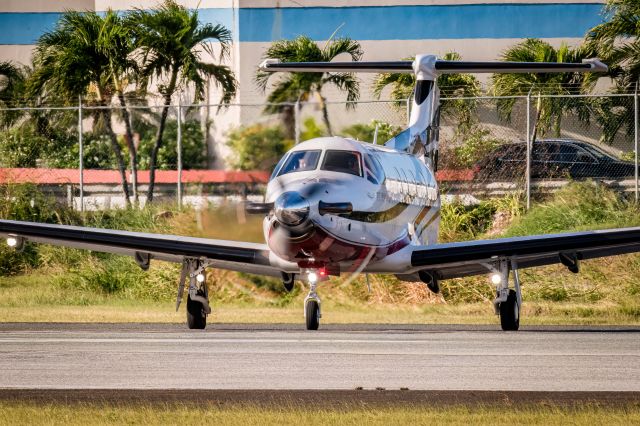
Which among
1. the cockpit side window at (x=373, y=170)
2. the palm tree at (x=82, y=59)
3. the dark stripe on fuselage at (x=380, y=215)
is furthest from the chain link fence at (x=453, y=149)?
the cockpit side window at (x=373, y=170)

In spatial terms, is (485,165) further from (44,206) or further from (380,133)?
(44,206)

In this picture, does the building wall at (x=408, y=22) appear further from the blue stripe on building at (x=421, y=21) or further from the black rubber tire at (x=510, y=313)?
the black rubber tire at (x=510, y=313)

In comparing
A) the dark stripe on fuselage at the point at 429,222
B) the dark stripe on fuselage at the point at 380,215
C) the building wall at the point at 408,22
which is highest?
the building wall at the point at 408,22

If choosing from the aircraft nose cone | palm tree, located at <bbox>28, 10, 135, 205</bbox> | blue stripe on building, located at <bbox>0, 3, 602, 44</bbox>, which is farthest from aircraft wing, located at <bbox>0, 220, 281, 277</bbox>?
blue stripe on building, located at <bbox>0, 3, 602, 44</bbox>

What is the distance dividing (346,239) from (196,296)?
11.5ft

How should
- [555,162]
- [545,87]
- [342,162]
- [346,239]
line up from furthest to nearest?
[545,87] < [555,162] < [342,162] < [346,239]

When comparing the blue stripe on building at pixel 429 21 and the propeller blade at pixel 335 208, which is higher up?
the blue stripe on building at pixel 429 21

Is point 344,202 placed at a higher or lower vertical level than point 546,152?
lower

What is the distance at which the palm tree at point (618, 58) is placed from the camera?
1447 inches

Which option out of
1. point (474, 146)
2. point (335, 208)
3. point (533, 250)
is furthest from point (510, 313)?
point (474, 146)

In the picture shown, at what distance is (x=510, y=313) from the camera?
74.9 feet

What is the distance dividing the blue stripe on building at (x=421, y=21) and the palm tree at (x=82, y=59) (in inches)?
482

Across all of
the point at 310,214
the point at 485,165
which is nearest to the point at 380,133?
the point at 485,165

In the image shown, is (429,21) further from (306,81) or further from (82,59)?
(82,59)
